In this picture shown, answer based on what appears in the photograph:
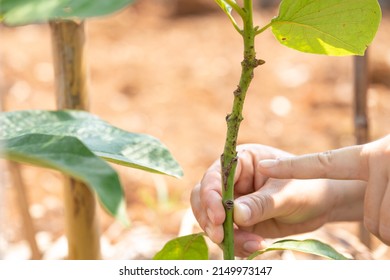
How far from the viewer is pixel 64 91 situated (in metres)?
0.99

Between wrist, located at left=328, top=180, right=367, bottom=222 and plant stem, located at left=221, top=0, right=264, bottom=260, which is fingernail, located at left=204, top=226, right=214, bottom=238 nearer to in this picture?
plant stem, located at left=221, top=0, right=264, bottom=260

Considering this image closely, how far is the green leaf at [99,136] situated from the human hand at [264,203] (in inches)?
3.5

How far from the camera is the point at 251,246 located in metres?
0.89

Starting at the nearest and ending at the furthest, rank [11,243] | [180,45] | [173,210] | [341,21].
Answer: [341,21]
[11,243]
[173,210]
[180,45]

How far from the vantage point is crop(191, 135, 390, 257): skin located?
817 mm

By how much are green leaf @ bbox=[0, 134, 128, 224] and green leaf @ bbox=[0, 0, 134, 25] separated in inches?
4.3

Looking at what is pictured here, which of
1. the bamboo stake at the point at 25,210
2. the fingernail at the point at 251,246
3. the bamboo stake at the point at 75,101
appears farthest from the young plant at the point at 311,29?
the bamboo stake at the point at 25,210

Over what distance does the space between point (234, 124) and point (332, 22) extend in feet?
0.45

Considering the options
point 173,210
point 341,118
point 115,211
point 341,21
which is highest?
point 341,21

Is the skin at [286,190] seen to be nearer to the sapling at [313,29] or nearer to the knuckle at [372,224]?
the knuckle at [372,224]

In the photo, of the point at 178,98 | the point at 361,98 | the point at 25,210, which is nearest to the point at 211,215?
the point at 25,210
